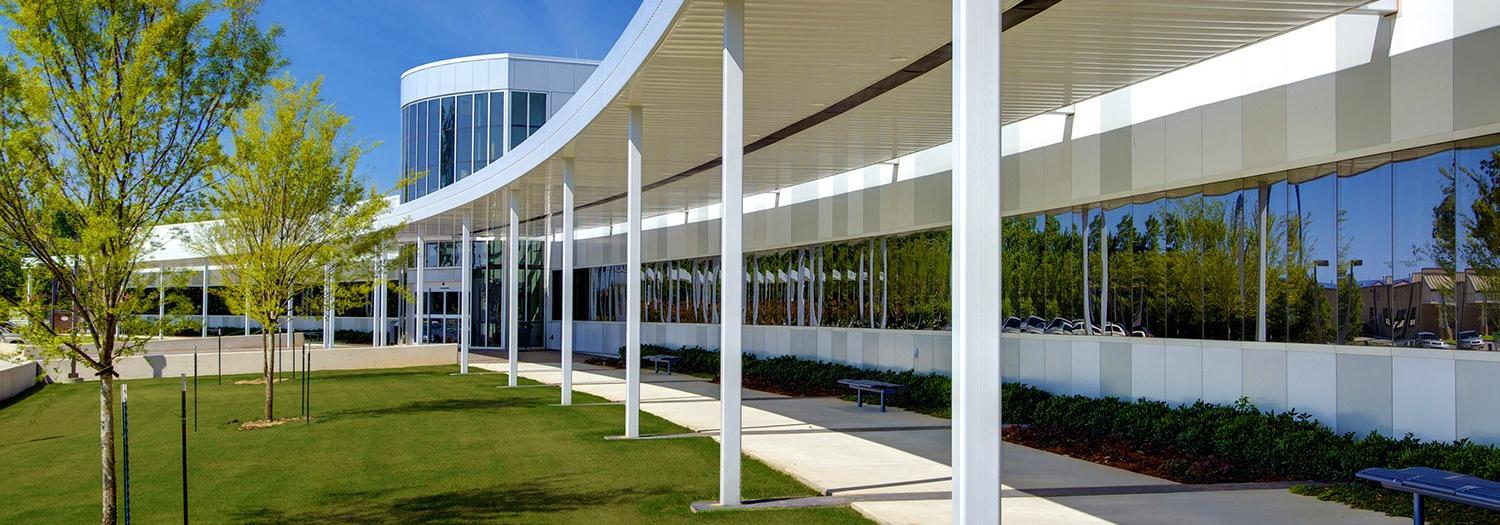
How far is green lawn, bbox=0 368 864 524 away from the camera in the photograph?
10.5 metres

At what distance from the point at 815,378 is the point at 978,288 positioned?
17653 mm

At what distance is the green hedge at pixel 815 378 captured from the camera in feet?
64.9

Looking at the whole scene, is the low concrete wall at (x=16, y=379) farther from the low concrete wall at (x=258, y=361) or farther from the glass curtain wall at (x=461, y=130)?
the glass curtain wall at (x=461, y=130)

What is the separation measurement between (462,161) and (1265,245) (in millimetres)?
48160

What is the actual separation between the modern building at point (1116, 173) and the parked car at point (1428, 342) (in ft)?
0.39

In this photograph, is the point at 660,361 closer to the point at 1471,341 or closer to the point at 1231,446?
the point at 1231,446

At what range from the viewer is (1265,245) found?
1327cm

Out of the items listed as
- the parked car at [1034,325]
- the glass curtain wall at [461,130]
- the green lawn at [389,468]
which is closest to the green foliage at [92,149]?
the green lawn at [389,468]

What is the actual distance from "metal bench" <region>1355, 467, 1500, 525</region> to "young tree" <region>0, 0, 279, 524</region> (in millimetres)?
9337

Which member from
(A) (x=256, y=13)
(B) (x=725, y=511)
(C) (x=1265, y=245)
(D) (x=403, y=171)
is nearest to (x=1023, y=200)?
(C) (x=1265, y=245)

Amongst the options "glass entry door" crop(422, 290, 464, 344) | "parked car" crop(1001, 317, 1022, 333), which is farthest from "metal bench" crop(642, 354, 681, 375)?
"glass entry door" crop(422, 290, 464, 344)

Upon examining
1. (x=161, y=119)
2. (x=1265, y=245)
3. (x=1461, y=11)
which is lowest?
(x=1265, y=245)

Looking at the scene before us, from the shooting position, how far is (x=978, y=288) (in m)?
6.71

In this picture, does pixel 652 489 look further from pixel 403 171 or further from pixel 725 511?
pixel 403 171
